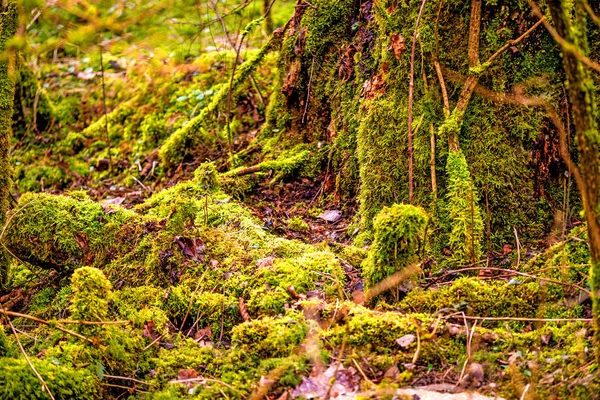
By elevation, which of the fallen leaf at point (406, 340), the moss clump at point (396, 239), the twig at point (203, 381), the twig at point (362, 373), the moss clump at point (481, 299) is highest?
the moss clump at point (396, 239)

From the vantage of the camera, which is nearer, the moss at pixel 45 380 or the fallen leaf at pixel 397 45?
the moss at pixel 45 380

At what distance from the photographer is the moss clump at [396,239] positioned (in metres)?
3.65

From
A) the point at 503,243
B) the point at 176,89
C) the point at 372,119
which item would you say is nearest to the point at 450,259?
the point at 503,243

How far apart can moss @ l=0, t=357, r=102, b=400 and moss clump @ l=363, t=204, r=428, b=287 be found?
5.80 ft

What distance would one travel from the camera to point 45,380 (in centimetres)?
320

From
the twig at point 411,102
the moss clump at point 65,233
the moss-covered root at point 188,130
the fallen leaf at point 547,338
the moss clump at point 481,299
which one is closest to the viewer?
the fallen leaf at point 547,338

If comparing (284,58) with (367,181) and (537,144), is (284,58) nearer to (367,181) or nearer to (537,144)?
(367,181)

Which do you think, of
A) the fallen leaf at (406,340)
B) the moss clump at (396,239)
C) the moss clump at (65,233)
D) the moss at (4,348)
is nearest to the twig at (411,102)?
the moss clump at (396,239)

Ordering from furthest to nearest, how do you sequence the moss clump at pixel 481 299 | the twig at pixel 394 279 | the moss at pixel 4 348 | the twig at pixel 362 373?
the twig at pixel 394 279, the moss clump at pixel 481 299, the moss at pixel 4 348, the twig at pixel 362 373

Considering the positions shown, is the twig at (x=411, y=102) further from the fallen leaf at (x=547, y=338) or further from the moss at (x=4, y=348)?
the moss at (x=4, y=348)

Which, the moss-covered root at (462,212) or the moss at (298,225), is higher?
the moss-covered root at (462,212)

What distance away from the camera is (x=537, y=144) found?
14.4 feet

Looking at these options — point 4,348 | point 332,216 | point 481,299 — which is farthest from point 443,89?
point 4,348

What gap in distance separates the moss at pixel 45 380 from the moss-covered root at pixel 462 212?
256 cm
